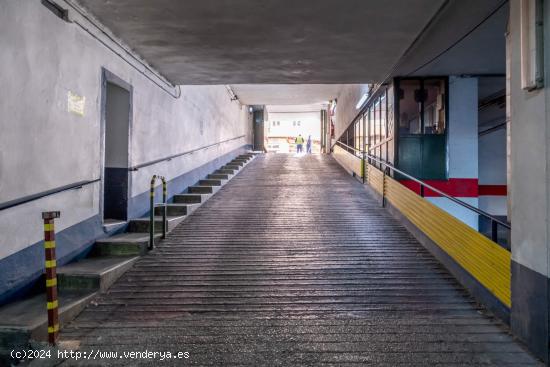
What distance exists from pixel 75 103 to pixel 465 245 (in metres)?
4.93

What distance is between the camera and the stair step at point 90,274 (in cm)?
414

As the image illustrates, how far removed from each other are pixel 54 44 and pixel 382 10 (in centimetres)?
388

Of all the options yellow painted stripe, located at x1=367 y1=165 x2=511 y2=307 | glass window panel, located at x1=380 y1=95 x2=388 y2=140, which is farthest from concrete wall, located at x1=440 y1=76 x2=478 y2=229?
yellow painted stripe, located at x1=367 y1=165 x2=511 y2=307

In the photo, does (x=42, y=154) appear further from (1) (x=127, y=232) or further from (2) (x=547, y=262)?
(2) (x=547, y=262)

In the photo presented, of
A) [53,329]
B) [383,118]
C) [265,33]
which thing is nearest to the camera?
[53,329]

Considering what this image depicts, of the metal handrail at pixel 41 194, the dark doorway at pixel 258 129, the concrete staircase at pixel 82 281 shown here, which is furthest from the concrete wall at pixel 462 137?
the dark doorway at pixel 258 129

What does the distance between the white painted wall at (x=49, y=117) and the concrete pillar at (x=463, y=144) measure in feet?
23.4

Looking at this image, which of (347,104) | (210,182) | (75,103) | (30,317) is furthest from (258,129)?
(30,317)

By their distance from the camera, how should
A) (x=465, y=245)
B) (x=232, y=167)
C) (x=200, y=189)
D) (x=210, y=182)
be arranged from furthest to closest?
(x=232, y=167)
(x=210, y=182)
(x=200, y=189)
(x=465, y=245)

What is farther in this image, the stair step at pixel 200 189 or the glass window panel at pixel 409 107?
the glass window panel at pixel 409 107

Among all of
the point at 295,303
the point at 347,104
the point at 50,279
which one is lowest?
the point at 295,303

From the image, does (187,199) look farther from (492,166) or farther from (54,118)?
(492,166)

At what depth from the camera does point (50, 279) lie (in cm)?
313

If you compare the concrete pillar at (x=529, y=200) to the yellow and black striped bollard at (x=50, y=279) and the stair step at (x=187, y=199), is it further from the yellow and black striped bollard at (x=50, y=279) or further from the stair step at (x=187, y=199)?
the stair step at (x=187, y=199)
